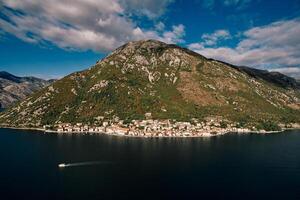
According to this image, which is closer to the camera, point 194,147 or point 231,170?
point 231,170

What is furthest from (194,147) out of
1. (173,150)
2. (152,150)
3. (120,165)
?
(120,165)

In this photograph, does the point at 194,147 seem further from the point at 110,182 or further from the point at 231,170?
the point at 110,182

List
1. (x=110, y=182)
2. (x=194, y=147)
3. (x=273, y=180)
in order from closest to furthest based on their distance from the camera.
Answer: (x=110, y=182) < (x=273, y=180) < (x=194, y=147)

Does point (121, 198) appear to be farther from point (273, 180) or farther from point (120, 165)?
point (273, 180)

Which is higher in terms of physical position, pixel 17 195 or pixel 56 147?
pixel 56 147

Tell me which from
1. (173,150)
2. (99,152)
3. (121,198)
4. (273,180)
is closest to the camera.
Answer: (121,198)

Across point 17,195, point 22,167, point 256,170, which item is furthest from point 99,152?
point 256,170
